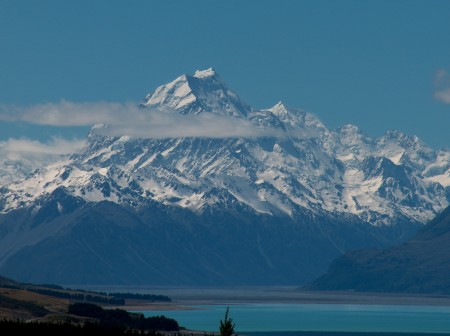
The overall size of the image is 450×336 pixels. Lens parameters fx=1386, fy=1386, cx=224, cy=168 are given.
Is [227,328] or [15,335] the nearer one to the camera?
[227,328]

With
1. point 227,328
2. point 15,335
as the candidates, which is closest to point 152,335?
point 15,335

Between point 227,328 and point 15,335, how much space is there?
78.0 metres

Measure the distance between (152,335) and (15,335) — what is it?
761 inches

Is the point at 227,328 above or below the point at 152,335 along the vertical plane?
below

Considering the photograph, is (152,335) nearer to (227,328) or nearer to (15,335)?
(15,335)

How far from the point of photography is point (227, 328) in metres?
124

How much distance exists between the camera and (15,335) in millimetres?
195750

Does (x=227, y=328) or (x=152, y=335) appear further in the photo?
(x=152, y=335)

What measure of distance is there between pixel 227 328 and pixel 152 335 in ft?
Answer: 244
